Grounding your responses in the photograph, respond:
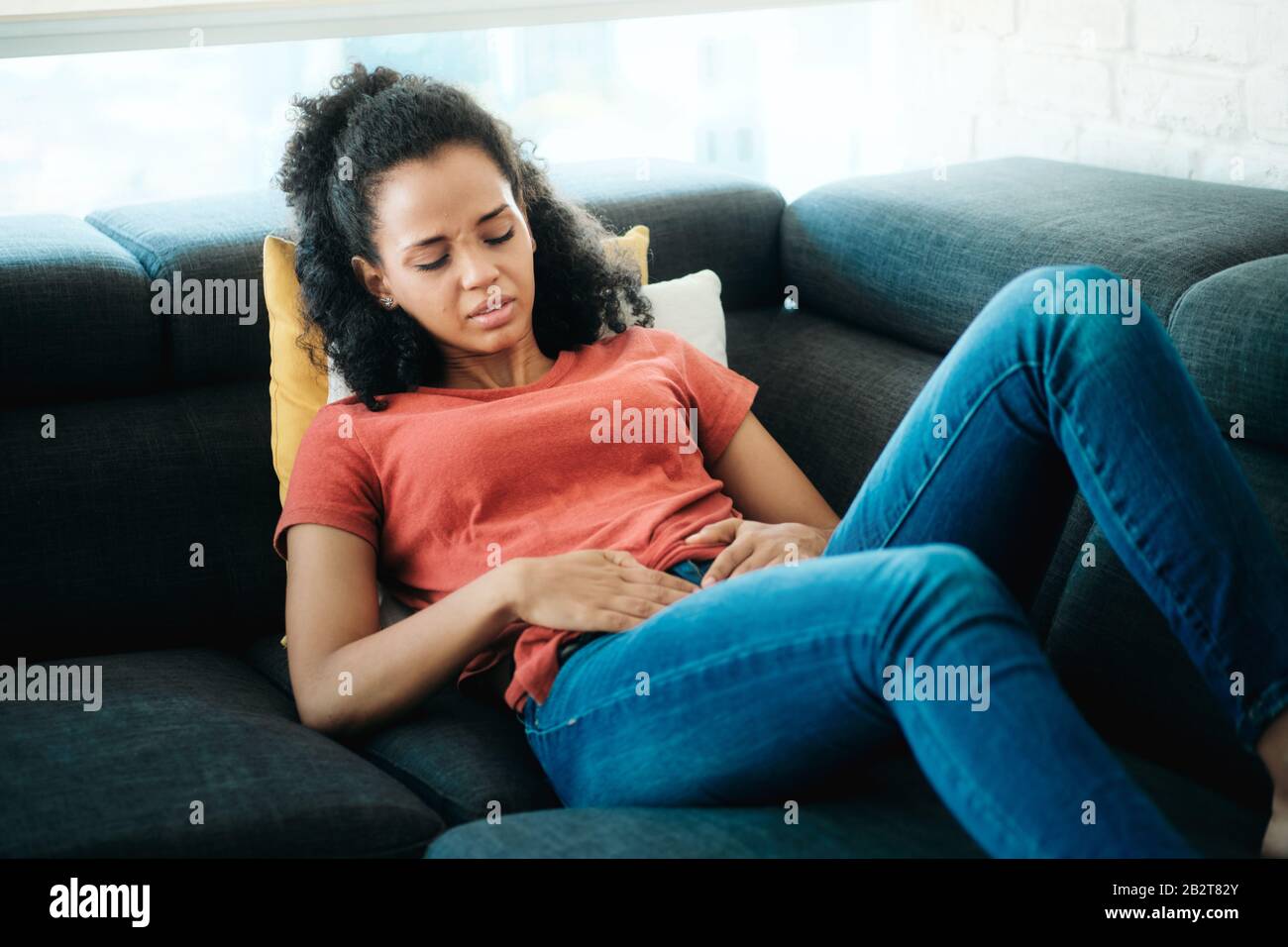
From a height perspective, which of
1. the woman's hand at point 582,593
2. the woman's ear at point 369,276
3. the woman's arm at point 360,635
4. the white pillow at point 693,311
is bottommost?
the woman's arm at point 360,635

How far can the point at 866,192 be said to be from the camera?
1994 millimetres

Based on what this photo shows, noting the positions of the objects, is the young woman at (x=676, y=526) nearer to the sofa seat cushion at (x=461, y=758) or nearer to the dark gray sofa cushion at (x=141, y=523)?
the sofa seat cushion at (x=461, y=758)

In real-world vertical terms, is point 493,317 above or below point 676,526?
above

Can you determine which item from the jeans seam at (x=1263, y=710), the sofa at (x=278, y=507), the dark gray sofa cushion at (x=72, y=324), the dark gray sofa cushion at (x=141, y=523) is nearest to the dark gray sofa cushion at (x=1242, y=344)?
the sofa at (x=278, y=507)

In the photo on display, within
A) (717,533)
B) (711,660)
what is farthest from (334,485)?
(711,660)

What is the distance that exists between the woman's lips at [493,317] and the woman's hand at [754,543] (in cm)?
32

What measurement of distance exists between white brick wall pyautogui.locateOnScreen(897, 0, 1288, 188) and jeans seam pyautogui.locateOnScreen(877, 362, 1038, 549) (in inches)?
39.4

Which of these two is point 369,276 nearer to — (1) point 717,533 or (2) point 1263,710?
(1) point 717,533

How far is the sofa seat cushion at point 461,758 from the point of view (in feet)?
4.25

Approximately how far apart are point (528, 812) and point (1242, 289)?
923mm

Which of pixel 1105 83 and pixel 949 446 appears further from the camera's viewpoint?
pixel 1105 83

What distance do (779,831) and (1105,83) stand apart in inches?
60.9

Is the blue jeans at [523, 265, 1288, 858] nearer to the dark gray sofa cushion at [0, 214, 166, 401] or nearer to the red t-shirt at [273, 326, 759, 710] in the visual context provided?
the red t-shirt at [273, 326, 759, 710]

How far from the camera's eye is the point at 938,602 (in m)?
1.00
